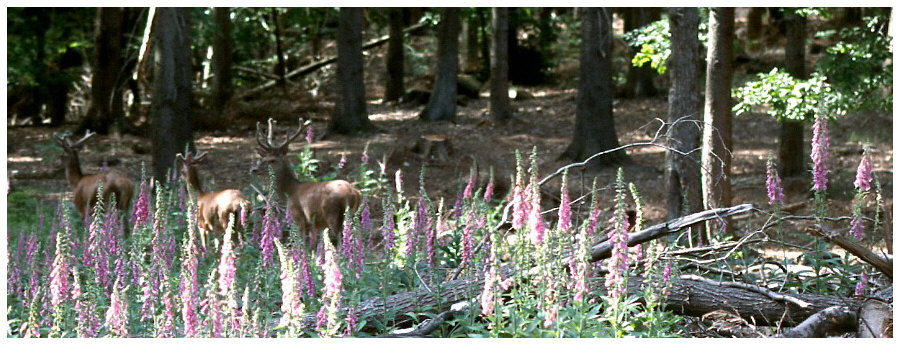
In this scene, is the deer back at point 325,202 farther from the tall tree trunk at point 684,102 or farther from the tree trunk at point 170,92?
the tree trunk at point 170,92

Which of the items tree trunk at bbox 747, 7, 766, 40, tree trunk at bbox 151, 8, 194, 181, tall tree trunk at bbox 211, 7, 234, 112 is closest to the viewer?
tree trunk at bbox 151, 8, 194, 181

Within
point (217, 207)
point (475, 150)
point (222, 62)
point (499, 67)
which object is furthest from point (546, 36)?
point (217, 207)

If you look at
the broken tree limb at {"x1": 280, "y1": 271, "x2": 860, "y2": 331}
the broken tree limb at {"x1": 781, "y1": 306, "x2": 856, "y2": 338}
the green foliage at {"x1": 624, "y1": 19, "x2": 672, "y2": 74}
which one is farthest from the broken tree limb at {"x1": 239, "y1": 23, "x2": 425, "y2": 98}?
A: the broken tree limb at {"x1": 781, "y1": 306, "x2": 856, "y2": 338}

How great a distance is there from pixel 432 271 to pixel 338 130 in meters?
14.3

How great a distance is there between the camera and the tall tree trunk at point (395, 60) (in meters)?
26.5

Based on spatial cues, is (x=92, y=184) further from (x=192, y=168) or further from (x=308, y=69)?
(x=308, y=69)

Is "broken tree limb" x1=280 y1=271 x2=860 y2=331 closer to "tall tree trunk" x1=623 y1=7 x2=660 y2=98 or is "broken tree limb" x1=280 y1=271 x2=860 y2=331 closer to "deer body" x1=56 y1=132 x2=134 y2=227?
"deer body" x1=56 y1=132 x2=134 y2=227

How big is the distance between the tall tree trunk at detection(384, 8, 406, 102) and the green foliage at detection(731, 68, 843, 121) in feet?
48.6

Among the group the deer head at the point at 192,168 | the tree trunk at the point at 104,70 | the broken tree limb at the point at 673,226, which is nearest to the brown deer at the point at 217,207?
the deer head at the point at 192,168

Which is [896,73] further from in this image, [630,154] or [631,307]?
[630,154]

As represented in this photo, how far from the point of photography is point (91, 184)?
12281 millimetres

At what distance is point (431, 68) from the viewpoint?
100ft

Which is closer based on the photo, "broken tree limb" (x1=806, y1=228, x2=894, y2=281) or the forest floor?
"broken tree limb" (x1=806, y1=228, x2=894, y2=281)

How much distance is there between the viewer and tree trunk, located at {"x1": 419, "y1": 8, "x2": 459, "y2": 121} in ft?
75.8
